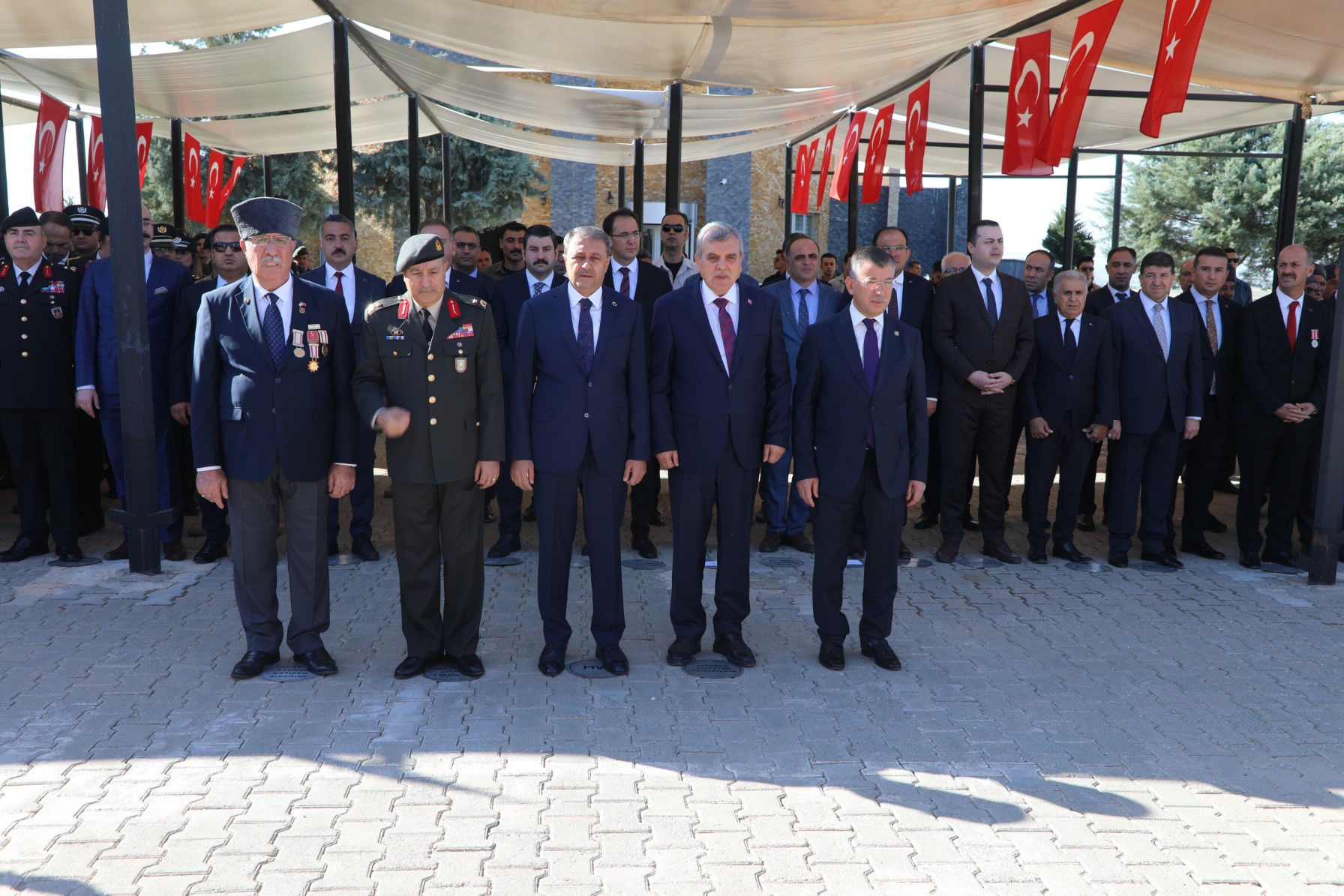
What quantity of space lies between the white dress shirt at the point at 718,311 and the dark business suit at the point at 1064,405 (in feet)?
8.89

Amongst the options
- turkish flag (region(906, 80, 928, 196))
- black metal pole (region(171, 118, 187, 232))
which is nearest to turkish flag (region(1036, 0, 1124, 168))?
turkish flag (region(906, 80, 928, 196))

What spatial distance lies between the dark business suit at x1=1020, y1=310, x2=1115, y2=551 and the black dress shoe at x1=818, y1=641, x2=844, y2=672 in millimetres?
2438

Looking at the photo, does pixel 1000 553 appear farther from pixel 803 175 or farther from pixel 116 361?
pixel 803 175

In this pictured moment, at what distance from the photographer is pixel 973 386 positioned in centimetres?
634

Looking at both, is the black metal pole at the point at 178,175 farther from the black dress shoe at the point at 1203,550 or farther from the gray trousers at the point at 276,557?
the black dress shoe at the point at 1203,550

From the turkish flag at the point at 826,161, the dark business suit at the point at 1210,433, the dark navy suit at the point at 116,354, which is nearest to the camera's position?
the dark navy suit at the point at 116,354

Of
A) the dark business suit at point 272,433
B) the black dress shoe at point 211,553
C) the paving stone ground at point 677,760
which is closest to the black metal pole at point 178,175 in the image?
the black dress shoe at point 211,553

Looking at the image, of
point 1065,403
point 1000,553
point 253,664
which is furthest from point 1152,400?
point 253,664

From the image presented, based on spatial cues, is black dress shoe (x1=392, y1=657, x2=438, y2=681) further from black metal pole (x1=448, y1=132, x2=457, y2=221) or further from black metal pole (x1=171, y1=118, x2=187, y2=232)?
black metal pole (x1=448, y1=132, x2=457, y2=221)

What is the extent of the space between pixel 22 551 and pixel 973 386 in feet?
18.5

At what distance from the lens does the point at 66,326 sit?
613cm

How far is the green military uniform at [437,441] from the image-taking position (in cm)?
423

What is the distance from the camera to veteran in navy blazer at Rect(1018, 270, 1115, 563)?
640 centimetres

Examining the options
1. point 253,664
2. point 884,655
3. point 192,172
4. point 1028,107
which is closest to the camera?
point 253,664
